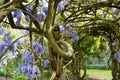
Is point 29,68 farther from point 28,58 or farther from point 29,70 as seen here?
point 28,58

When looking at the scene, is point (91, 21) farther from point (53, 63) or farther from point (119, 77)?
point (53, 63)

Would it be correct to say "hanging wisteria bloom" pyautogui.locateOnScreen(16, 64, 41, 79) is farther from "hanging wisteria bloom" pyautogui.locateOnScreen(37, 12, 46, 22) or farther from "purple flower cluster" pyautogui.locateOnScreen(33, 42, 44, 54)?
"hanging wisteria bloom" pyautogui.locateOnScreen(37, 12, 46, 22)

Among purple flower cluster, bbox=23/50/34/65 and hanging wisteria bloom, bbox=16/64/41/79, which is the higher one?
purple flower cluster, bbox=23/50/34/65

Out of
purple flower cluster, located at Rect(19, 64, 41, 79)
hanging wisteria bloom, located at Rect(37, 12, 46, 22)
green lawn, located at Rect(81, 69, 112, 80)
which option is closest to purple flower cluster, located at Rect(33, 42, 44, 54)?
purple flower cluster, located at Rect(19, 64, 41, 79)

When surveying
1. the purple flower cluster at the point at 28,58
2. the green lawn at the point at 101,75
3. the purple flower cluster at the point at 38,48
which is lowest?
the green lawn at the point at 101,75

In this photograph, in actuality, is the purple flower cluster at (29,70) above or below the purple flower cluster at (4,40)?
below

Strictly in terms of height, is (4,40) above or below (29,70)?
above

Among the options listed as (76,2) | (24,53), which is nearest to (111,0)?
(76,2)

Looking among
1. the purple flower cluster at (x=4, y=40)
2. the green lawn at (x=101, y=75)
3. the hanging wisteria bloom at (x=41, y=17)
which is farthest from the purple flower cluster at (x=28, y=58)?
the green lawn at (x=101, y=75)

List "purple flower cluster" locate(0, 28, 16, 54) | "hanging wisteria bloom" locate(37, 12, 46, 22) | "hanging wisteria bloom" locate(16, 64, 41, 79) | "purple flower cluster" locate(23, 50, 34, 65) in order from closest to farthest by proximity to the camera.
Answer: "hanging wisteria bloom" locate(16, 64, 41, 79), "purple flower cluster" locate(23, 50, 34, 65), "purple flower cluster" locate(0, 28, 16, 54), "hanging wisteria bloom" locate(37, 12, 46, 22)

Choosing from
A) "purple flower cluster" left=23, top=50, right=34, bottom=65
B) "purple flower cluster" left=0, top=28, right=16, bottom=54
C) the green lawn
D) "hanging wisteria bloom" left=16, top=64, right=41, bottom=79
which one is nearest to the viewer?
"hanging wisteria bloom" left=16, top=64, right=41, bottom=79

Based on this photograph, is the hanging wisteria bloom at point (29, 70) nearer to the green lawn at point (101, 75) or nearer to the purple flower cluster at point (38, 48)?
the purple flower cluster at point (38, 48)

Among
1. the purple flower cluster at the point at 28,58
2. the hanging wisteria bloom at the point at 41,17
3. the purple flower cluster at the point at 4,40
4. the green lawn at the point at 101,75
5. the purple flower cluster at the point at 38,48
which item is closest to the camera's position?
the purple flower cluster at the point at 28,58

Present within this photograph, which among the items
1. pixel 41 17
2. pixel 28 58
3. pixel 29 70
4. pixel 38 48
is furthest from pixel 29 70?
pixel 41 17
